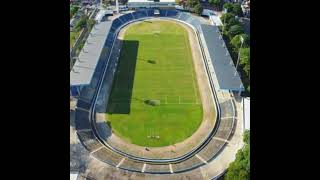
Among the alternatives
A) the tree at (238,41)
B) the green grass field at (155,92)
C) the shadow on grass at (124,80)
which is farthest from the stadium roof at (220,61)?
the shadow on grass at (124,80)

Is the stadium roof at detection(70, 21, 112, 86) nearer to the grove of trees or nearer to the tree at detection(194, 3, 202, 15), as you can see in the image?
the tree at detection(194, 3, 202, 15)

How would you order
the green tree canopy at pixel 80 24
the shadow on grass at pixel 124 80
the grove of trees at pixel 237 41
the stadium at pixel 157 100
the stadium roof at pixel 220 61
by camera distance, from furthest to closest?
the green tree canopy at pixel 80 24 < the grove of trees at pixel 237 41 < the stadium roof at pixel 220 61 < the shadow on grass at pixel 124 80 < the stadium at pixel 157 100

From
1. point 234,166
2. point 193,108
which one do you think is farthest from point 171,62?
point 234,166

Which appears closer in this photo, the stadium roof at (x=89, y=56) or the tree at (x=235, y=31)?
the stadium roof at (x=89, y=56)

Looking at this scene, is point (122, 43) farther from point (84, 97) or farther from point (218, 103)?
point (218, 103)

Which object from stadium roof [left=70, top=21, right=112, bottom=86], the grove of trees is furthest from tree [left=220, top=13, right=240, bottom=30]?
stadium roof [left=70, top=21, right=112, bottom=86]

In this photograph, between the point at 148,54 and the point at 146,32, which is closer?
the point at 148,54

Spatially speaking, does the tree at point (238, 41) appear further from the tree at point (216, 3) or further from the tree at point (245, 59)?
the tree at point (216, 3)

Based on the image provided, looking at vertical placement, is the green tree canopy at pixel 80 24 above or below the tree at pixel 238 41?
above
